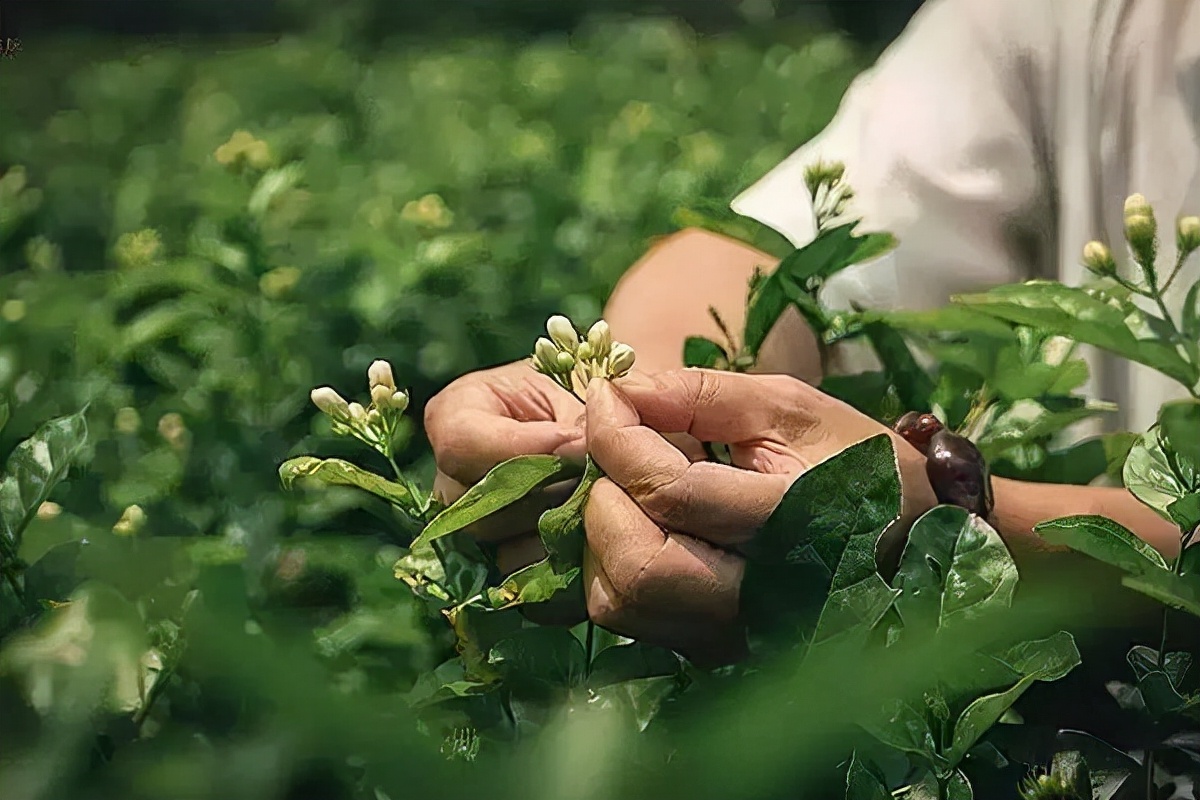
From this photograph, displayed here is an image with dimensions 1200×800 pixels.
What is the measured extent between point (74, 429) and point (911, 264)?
0.43m

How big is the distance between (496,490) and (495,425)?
6 cm

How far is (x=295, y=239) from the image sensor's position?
0.74m

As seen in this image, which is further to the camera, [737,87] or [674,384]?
[737,87]

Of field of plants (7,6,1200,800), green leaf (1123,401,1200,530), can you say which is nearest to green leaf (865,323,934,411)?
field of plants (7,6,1200,800)

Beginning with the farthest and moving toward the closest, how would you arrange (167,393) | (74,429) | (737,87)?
(737,87) < (167,393) < (74,429)

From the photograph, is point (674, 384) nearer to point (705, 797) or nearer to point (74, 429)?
point (705, 797)

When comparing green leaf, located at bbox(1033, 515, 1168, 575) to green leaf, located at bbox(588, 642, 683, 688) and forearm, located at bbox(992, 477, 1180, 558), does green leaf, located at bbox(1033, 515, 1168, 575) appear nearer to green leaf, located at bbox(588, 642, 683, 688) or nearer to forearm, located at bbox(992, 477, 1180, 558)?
forearm, located at bbox(992, 477, 1180, 558)

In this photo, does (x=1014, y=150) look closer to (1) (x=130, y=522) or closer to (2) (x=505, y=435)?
(2) (x=505, y=435)

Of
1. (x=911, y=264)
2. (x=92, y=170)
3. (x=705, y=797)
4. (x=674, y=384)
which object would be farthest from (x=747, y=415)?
(x=92, y=170)

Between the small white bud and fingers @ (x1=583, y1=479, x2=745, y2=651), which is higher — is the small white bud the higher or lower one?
the lower one

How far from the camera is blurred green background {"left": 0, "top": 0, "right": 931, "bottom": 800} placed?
0.42 meters

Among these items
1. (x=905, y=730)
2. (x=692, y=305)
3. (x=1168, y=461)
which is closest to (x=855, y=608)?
(x=905, y=730)

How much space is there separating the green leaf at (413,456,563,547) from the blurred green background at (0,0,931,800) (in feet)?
0.17

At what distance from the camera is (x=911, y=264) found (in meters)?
0.68
